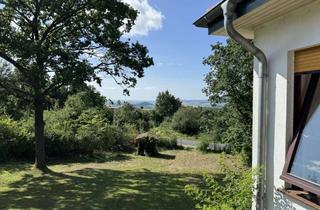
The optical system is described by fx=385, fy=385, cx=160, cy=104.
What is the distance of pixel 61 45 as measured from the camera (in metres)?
14.4

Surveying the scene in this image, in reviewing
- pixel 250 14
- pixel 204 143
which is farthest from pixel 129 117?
pixel 250 14

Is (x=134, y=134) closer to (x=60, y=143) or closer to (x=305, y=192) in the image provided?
(x=60, y=143)

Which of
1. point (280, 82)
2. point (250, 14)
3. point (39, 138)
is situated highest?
point (250, 14)

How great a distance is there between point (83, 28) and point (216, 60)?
643 centimetres

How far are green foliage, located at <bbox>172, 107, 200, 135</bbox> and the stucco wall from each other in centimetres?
2511

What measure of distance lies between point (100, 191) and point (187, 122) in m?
18.1

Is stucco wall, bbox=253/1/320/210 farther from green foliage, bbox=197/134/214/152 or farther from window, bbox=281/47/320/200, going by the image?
green foliage, bbox=197/134/214/152

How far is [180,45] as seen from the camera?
22.8 m

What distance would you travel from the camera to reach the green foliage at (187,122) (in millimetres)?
29250

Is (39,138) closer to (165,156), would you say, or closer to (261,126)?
(165,156)

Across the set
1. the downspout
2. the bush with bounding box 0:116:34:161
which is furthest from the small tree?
the downspout

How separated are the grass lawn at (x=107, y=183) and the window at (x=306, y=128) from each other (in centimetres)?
637

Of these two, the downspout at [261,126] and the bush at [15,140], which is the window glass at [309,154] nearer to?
the downspout at [261,126]

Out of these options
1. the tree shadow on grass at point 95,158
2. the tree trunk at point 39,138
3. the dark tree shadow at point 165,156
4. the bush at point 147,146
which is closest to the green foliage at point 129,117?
the bush at point 147,146
